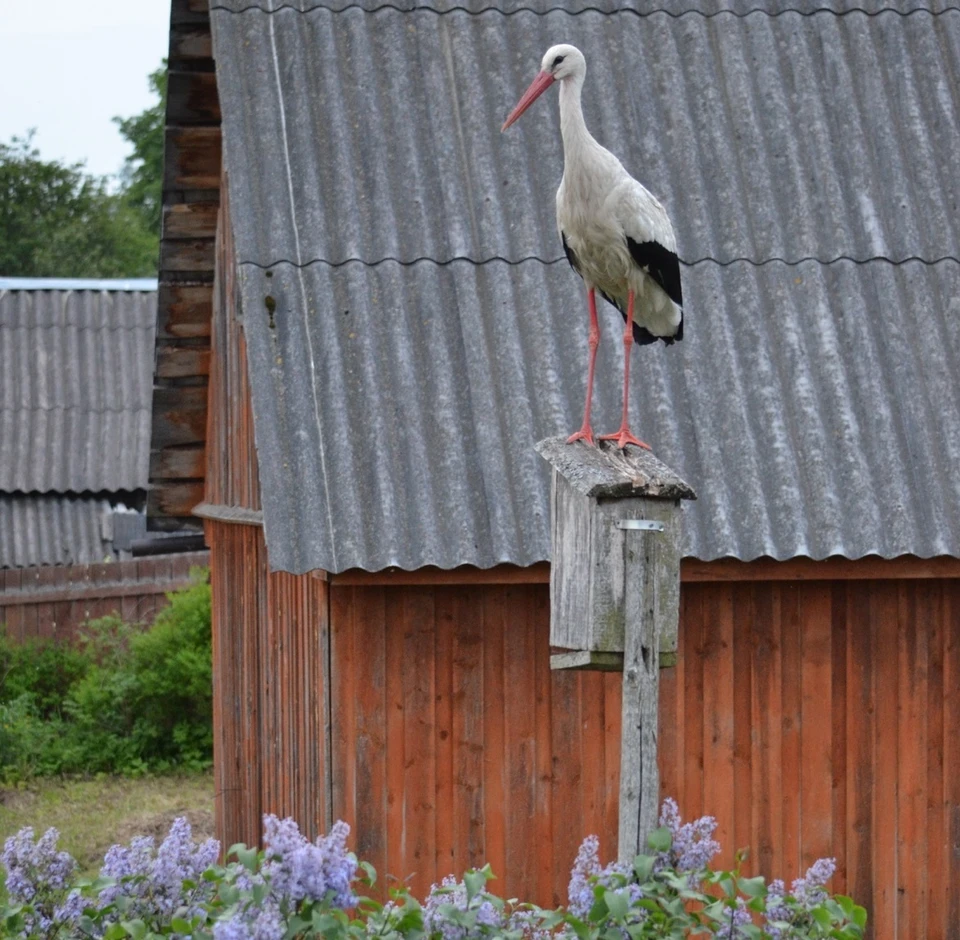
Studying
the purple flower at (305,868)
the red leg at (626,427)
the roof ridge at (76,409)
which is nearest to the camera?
the purple flower at (305,868)

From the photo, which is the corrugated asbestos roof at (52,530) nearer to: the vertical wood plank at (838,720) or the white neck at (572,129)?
the vertical wood plank at (838,720)

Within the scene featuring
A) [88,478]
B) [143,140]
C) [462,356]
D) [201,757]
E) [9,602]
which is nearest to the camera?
[462,356]

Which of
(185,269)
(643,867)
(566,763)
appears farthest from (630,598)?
(185,269)

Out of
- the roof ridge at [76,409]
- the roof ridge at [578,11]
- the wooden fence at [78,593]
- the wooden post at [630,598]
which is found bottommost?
the wooden fence at [78,593]

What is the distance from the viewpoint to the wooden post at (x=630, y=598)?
4113 mm

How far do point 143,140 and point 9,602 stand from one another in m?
30.4

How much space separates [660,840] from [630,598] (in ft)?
2.31

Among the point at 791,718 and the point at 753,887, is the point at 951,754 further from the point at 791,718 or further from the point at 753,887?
the point at 753,887

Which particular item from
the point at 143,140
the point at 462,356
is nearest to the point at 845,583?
the point at 462,356

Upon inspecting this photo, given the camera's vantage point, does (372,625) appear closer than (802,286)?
Yes

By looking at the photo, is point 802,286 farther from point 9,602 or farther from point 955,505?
point 9,602

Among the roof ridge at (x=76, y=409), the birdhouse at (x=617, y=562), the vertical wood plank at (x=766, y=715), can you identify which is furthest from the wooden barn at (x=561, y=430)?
the roof ridge at (x=76, y=409)

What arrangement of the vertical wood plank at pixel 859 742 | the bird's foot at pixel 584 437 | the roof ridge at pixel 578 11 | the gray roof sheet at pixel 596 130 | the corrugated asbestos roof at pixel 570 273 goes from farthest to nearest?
the roof ridge at pixel 578 11, the gray roof sheet at pixel 596 130, the vertical wood plank at pixel 859 742, the corrugated asbestos roof at pixel 570 273, the bird's foot at pixel 584 437

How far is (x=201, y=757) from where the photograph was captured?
50.9ft
